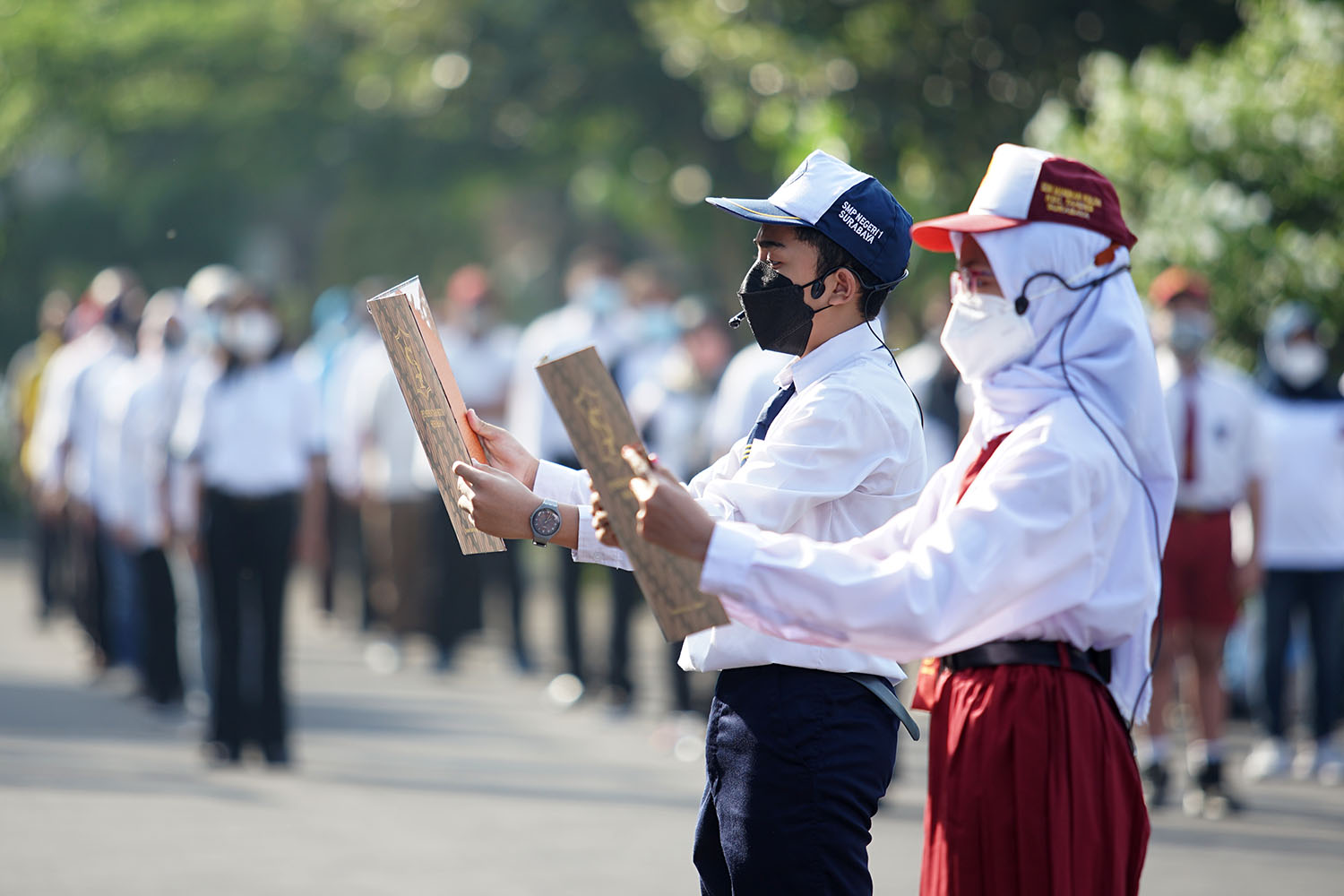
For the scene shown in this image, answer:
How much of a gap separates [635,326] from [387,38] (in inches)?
497

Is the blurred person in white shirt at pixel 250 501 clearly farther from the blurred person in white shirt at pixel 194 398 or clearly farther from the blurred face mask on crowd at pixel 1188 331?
the blurred face mask on crowd at pixel 1188 331

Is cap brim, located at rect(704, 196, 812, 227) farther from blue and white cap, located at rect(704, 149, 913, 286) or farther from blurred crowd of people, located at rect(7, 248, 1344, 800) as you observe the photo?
blurred crowd of people, located at rect(7, 248, 1344, 800)

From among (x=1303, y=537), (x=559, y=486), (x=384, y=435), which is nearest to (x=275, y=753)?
(x=384, y=435)

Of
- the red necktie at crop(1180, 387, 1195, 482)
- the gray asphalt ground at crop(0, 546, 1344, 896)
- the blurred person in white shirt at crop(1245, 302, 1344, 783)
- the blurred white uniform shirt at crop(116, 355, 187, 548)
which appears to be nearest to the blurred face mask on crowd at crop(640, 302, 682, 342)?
the gray asphalt ground at crop(0, 546, 1344, 896)

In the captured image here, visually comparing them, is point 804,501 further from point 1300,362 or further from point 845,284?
point 1300,362

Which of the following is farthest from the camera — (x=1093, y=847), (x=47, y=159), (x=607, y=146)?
(x=47, y=159)

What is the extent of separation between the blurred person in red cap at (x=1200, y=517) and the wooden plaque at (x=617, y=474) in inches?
228

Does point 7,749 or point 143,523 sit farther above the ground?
point 143,523

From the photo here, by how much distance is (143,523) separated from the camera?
422 inches

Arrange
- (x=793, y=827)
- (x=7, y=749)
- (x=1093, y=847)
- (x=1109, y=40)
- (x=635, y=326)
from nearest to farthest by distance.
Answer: (x=1093, y=847)
(x=793, y=827)
(x=7, y=749)
(x=635, y=326)
(x=1109, y=40)

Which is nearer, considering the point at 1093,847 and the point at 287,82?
the point at 1093,847

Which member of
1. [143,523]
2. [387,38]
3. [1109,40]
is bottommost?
[143,523]

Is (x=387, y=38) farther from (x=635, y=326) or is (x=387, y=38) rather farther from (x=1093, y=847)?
(x=1093, y=847)

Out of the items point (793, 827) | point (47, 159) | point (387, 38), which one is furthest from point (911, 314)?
point (47, 159)
